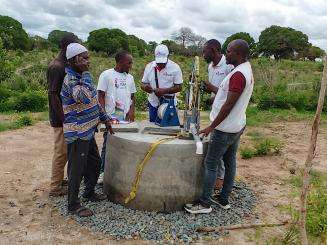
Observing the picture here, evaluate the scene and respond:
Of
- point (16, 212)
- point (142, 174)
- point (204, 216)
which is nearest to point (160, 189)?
point (142, 174)

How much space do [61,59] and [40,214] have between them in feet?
5.34

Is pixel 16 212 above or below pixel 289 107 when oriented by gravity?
below

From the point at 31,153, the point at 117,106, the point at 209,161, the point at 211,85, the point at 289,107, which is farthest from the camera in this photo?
the point at 289,107

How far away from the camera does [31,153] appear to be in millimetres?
6832

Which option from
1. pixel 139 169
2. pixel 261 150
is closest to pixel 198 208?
pixel 139 169

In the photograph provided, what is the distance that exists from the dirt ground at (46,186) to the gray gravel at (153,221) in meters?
0.12

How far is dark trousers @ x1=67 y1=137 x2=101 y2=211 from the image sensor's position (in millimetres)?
4059

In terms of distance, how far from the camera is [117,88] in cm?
491

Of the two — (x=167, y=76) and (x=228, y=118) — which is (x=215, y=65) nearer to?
(x=167, y=76)

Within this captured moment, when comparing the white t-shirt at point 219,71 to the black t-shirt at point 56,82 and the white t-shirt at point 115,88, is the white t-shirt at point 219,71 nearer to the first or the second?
the white t-shirt at point 115,88

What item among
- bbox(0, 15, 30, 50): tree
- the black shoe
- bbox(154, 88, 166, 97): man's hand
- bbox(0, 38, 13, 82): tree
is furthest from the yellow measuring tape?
bbox(0, 15, 30, 50): tree

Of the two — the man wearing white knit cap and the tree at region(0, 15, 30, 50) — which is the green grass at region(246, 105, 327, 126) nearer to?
the man wearing white knit cap

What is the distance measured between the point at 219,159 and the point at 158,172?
63cm

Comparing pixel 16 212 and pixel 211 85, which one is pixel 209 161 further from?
pixel 16 212
